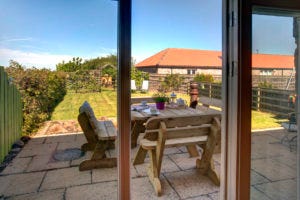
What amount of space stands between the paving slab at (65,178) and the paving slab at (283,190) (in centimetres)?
156

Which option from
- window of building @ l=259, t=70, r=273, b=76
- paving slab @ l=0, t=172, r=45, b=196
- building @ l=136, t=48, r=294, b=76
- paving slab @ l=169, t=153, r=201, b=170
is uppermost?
building @ l=136, t=48, r=294, b=76

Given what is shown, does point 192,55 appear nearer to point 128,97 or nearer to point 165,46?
point 165,46

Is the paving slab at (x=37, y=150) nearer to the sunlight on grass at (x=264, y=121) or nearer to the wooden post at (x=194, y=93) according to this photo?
the sunlight on grass at (x=264, y=121)

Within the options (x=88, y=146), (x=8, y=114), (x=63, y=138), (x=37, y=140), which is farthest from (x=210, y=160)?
(x=8, y=114)

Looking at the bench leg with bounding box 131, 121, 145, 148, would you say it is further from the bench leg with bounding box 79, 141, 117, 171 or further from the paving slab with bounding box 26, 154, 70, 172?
the paving slab with bounding box 26, 154, 70, 172

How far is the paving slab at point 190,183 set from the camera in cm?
194

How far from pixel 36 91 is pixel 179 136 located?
1.81 m

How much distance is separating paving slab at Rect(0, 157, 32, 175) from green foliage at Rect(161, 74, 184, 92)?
2.95m

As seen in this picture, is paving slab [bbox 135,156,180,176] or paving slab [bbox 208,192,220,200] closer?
paving slab [bbox 208,192,220,200]

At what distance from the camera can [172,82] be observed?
5148mm

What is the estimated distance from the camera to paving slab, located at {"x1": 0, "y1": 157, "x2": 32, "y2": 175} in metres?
2.26

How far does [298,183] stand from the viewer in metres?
1.51

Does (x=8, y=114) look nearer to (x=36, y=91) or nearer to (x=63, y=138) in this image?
(x=36, y=91)

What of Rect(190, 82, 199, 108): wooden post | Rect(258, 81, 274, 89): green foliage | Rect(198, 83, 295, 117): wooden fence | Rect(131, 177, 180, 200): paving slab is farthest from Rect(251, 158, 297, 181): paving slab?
Rect(190, 82, 199, 108): wooden post
